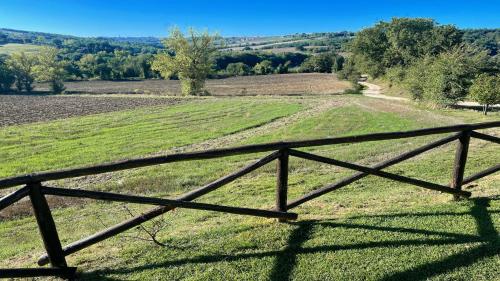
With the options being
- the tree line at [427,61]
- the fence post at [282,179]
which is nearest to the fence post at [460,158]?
the fence post at [282,179]

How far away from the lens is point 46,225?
5.66m

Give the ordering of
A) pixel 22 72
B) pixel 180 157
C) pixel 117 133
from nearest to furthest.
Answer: pixel 180 157, pixel 117 133, pixel 22 72

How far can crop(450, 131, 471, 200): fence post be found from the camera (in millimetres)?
8320

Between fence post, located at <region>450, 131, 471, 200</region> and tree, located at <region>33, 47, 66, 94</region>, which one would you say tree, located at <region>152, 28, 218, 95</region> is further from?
fence post, located at <region>450, 131, 471, 200</region>

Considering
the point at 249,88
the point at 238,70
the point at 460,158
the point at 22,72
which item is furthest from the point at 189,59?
the point at 238,70

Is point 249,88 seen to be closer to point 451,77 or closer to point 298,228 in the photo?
point 451,77

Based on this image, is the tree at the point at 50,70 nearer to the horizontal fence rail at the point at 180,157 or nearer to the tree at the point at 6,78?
the tree at the point at 6,78

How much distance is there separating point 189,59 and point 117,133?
38806mm

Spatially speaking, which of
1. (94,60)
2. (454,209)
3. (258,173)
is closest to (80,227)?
(258,173)

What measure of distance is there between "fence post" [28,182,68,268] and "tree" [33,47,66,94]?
90.7 m

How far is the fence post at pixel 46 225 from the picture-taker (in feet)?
17.7

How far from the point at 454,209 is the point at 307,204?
309 centimetres

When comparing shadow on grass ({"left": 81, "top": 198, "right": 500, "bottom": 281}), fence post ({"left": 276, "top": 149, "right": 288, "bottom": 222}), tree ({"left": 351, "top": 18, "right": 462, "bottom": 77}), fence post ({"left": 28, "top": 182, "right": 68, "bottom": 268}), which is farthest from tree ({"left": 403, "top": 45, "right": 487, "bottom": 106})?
fence post ({"left": 28, "top": 182, "right": 68, "bottom": 268})

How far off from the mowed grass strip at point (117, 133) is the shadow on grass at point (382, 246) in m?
Answer: 16.5
